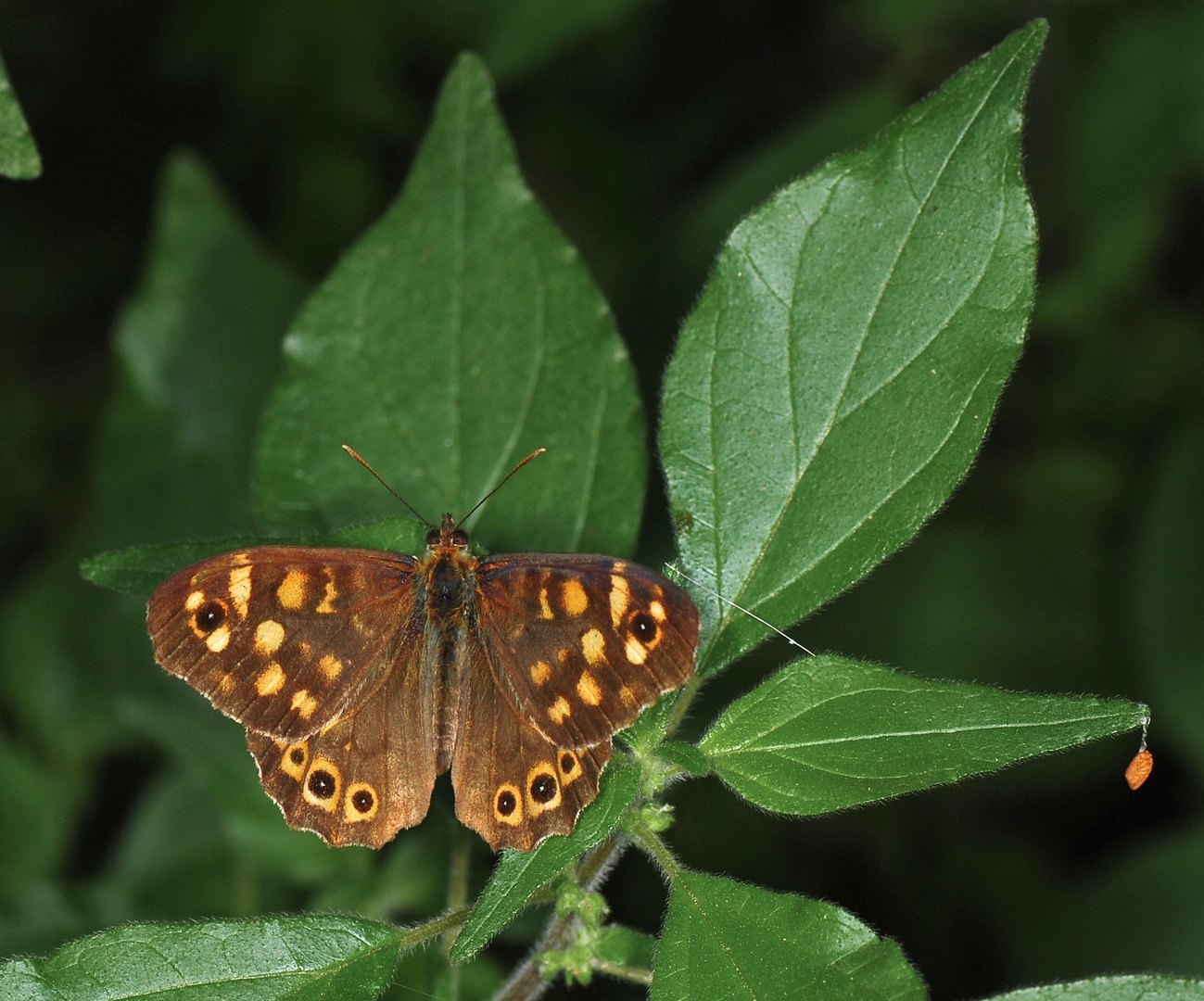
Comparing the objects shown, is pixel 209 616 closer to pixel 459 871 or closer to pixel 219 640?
pixel 219 640

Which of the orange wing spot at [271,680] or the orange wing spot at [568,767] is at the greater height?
the orange wing spot at [271,680]

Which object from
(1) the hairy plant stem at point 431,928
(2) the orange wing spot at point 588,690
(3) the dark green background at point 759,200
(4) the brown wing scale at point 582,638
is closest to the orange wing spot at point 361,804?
(1) the hairy plant stem at point 431,928

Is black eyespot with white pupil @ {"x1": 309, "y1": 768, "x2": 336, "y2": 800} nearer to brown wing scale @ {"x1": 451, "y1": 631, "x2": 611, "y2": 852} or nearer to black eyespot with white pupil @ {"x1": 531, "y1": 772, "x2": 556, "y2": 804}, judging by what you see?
brown wing scale @ {"x1": 451, "y1": 631, "x2": 611, "y2": 852}

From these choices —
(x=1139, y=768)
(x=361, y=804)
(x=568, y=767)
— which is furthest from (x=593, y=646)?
(x=1139, y=768)

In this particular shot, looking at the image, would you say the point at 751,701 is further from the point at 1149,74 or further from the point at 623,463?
the point at 1149,74

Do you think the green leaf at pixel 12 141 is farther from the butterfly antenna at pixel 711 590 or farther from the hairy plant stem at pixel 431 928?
the hairy plant stem at pixel 431 928

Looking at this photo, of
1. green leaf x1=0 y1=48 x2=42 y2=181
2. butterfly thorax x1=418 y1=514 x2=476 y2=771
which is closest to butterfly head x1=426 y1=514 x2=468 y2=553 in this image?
butterfly thorax x1=418 y1=514 x2=476 y2=771

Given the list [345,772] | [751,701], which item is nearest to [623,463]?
[751,701]
